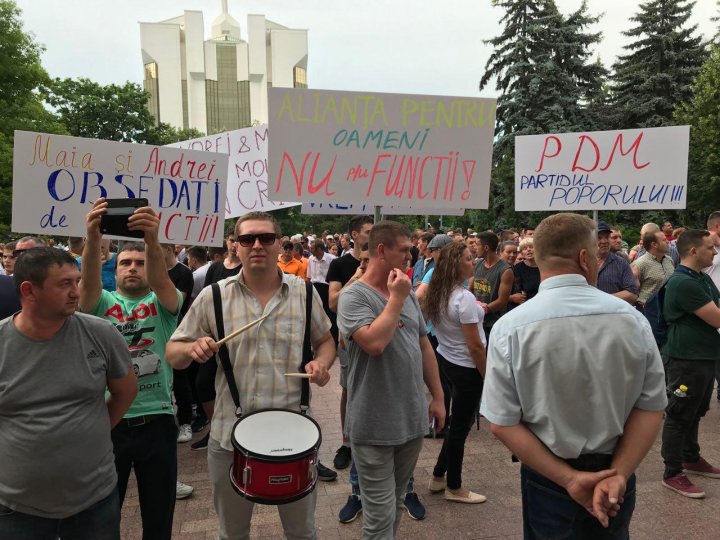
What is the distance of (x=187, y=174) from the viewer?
167 inches

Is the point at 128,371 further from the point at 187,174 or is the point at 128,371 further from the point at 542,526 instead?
the point at 187,174

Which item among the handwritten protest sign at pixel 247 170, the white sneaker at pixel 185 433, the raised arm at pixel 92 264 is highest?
the handwritten protest sign at pixel 247 170

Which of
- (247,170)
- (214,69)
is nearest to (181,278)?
(247,170)

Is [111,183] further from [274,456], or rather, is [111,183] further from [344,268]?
[274,456]

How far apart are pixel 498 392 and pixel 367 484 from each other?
1072mm

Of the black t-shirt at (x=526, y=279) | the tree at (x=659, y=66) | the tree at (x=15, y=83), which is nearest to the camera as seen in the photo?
the black t-shirt at (x=526, y=279)

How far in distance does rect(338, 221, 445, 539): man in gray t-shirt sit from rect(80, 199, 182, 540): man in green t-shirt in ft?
3.15

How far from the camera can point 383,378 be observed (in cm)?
279

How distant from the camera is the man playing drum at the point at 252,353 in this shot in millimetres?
2525

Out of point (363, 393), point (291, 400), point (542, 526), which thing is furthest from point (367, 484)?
point (542, 526)

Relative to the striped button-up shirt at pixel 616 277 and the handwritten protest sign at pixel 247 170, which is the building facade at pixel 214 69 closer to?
the handwritten protest sign at pixel 247 170

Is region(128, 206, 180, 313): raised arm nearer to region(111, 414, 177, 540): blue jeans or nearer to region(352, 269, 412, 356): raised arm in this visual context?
region(111, 414, 177, 540): blue jeans

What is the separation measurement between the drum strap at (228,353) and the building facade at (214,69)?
9066 cm

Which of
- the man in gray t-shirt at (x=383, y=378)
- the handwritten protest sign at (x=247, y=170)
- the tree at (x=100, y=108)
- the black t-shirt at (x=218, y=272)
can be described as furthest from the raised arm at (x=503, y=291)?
the tree at (x=100, y=108)
